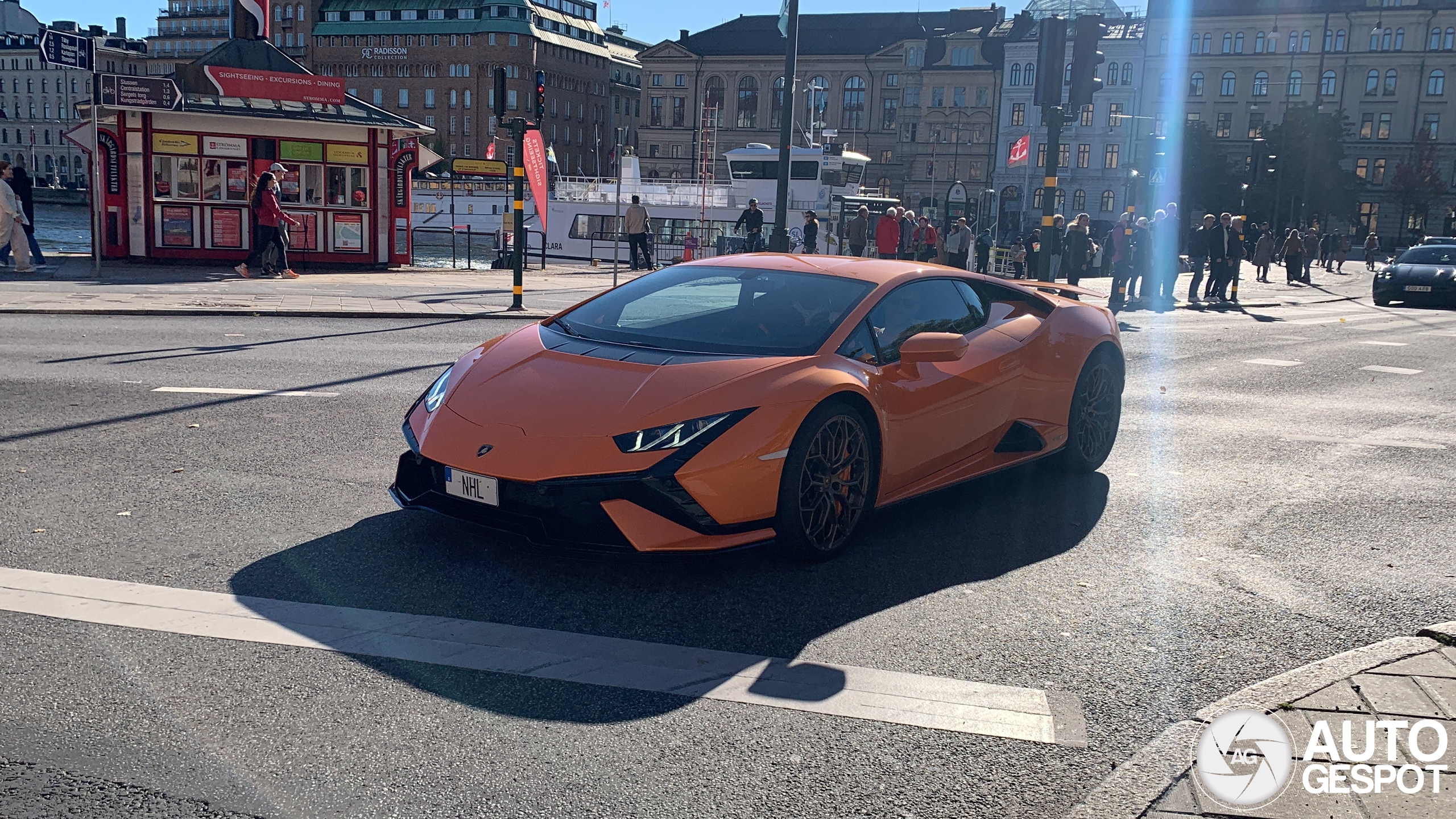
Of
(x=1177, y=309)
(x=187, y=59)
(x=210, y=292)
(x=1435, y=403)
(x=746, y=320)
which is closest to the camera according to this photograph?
(x=746, y=320)

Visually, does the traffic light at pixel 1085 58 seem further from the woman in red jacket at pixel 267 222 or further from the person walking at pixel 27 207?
the person walking at pixel 27 207

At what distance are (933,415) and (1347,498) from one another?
272cm

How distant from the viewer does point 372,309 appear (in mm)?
16688

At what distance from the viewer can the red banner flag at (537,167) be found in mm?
26297

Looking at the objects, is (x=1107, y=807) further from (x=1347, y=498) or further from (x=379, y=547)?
(x=1347, y=498)

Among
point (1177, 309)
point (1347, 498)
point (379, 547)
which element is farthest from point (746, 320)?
point (1177, 309)

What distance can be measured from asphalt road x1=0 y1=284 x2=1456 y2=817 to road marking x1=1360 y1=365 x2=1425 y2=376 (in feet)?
16.2

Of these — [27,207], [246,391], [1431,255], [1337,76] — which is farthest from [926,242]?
[1337,76]

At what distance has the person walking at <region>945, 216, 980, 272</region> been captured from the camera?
27047mm

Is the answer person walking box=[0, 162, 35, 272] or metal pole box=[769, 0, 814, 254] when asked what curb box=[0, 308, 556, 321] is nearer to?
person walking box=[0, 162, 35, 272]

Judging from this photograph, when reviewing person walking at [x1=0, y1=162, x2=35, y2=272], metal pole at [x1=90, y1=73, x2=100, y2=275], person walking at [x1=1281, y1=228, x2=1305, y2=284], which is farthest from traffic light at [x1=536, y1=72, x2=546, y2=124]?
person walking at [x1=1281, y1=228, x2=1305, y2=284]

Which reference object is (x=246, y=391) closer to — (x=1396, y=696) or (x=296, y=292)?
(x=1396, y=696)

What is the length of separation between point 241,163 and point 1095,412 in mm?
20559

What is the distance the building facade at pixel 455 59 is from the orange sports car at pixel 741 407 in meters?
113
